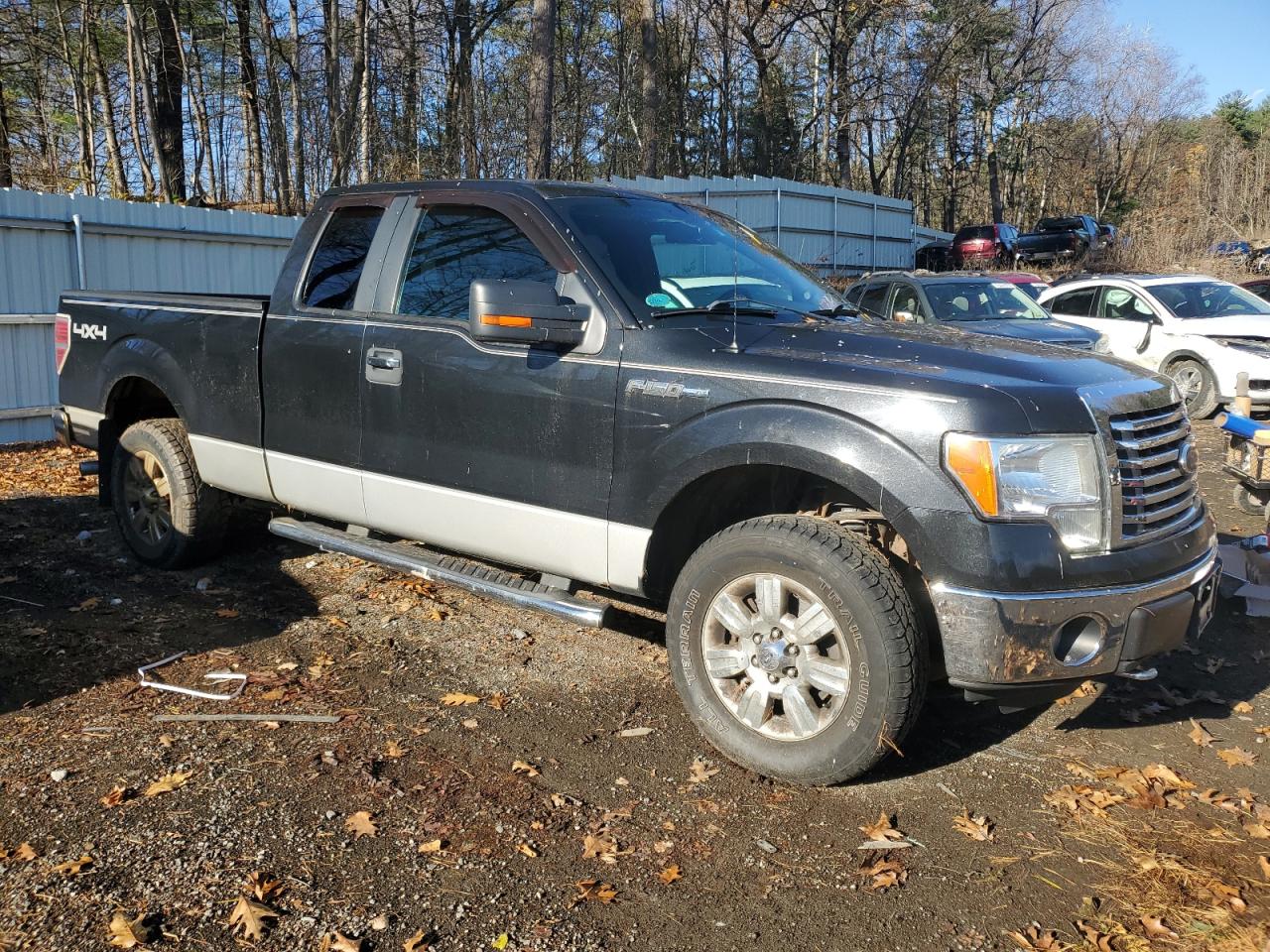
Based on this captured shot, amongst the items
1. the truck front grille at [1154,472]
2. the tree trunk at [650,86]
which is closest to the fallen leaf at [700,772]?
the truck front grille at [1154,472]

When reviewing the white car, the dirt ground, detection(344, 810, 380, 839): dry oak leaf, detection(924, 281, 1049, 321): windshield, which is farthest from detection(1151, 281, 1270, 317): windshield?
detection(344, 810, 380, 839): dry oak leaf

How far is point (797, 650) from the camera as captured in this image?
145 inches

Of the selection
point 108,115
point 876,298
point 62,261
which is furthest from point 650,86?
point 62,261

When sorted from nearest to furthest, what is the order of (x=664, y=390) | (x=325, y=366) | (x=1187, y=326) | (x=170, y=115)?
(x=664, y=390), (x=325, y=366), (x=1187, y=326), (x=170, y=115)

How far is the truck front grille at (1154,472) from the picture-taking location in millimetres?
3539

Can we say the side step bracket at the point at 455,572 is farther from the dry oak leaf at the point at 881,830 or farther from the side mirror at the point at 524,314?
the dry oak leaf at the point at 881,830

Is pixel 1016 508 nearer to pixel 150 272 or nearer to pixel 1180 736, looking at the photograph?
pixel 1180 736

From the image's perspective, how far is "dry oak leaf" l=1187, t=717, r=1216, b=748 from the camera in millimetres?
4254

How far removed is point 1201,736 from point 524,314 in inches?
123

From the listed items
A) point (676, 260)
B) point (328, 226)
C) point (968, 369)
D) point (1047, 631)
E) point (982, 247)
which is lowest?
point (1047, 631)

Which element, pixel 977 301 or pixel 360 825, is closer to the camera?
pixel 360 825

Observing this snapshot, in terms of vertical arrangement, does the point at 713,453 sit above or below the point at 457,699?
above

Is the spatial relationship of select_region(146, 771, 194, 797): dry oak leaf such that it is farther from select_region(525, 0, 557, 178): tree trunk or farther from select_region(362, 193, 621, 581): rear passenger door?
select_region(525, 0, 557, 178): tree trunk

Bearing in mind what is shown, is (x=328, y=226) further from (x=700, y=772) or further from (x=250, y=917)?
(x=250, y=917)
